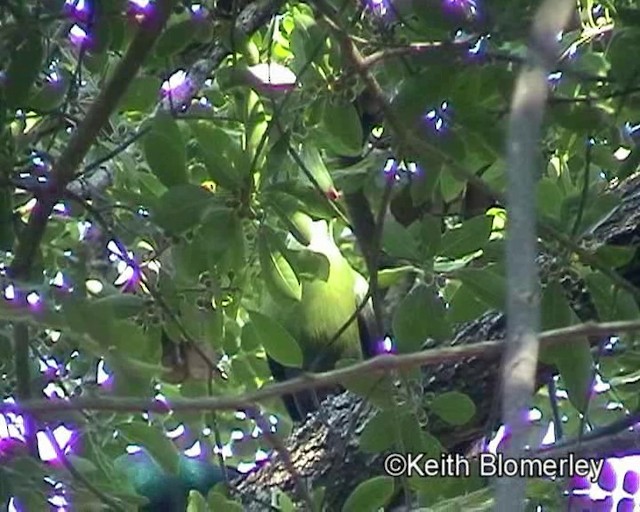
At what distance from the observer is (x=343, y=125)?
140cm

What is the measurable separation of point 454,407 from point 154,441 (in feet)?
0.99

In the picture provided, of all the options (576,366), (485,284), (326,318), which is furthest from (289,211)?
(326,318)

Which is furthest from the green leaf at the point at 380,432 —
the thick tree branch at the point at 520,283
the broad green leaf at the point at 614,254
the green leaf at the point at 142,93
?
the thick tree branch at the point at 520,283

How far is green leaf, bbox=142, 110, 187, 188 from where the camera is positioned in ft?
4.35

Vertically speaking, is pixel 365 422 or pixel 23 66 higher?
pixel 23 66

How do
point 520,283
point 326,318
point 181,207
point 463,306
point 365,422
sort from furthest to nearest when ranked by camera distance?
point 326,318
point 365,422
point 463,306
point 181,207
point 520,283

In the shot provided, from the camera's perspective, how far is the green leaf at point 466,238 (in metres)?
1.35

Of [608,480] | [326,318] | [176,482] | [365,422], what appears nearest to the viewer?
[608,480]

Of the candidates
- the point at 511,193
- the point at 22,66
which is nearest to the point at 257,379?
the point at 22,66

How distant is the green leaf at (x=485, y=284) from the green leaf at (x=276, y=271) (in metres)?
0.18

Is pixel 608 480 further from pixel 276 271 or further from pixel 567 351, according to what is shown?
pixel 276 271

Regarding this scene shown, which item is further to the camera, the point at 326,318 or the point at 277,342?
the point at 326,318

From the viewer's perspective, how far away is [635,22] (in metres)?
1.28

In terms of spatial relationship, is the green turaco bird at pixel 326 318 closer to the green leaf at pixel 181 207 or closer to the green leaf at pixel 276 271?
the green leaf at pixel 276 271
